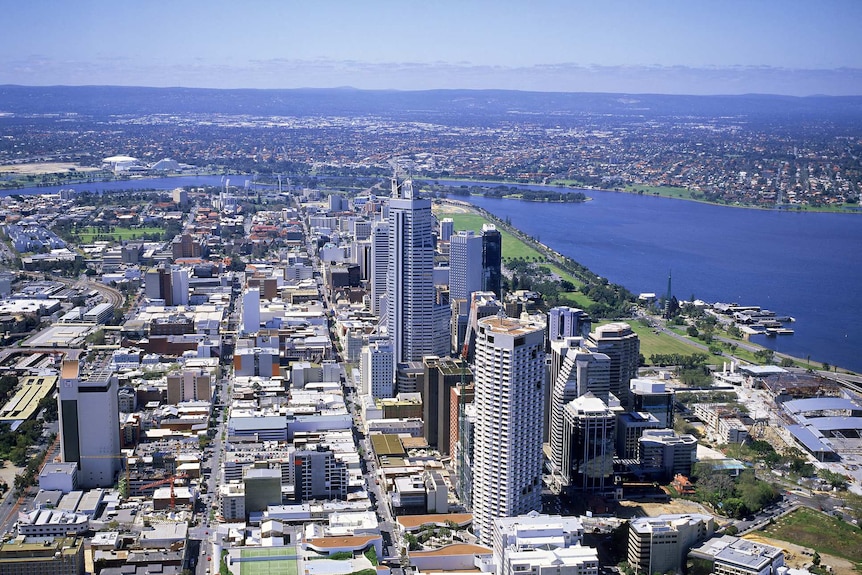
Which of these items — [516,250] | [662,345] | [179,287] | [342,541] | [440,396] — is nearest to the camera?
[342,541]

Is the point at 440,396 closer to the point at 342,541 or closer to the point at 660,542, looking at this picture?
the point at 342,541

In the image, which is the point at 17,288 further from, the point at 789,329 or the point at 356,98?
the point at 356,98

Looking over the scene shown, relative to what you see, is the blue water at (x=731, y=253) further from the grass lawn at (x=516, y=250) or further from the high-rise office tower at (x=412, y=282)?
the high-rise office tower at (x=412, y=282)

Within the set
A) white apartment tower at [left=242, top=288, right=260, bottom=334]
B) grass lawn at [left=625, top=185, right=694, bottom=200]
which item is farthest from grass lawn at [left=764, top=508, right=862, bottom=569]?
grass lawn at [left=625, top=185, right=694, bottom=200]

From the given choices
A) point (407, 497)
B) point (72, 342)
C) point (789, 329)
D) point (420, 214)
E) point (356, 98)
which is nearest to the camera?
point (407, 497)

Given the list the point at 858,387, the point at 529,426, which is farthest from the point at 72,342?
the point at 858,387

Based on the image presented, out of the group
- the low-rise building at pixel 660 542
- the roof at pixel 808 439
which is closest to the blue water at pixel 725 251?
the roof at pixel 808 439

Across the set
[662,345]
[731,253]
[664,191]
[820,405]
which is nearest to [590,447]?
[820,405]
